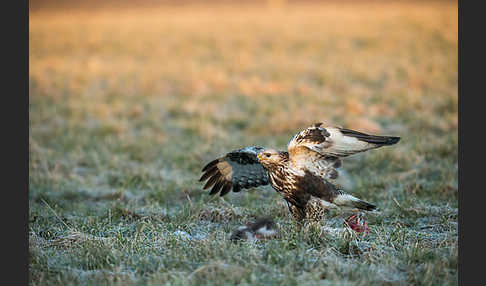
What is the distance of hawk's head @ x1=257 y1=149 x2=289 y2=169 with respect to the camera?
16.9 feet

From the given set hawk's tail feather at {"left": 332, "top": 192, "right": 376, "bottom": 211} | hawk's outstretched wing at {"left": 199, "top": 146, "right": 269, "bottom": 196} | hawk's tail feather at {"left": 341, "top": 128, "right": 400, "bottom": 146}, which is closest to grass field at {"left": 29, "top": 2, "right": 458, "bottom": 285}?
hawk's tail feather at {"left": 332, "top": 192, "right": 376, "bottom": 211}

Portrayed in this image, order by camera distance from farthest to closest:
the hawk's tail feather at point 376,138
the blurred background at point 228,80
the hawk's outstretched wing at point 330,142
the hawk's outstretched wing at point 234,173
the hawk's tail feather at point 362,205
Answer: the blurred background at point 228,80 → the hawk's outstretched wing at point 234,173 → the hawk's tail feather at point 362,205 → the hawk's outstretched wing at point 330,142 → the hawk's tail feather at point 376,138

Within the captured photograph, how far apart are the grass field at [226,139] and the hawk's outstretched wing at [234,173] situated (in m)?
0.40

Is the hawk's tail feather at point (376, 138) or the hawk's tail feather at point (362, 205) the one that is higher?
the hawk's tail feather at point (376, 138)

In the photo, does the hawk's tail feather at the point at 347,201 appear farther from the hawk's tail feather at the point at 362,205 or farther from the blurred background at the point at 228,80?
the blurred background at the point at 228,80

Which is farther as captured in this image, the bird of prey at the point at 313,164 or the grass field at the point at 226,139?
the bird of prey at the point at 313,164

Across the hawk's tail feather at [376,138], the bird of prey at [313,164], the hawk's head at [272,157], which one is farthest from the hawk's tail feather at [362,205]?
the hawk's head at [272,157]

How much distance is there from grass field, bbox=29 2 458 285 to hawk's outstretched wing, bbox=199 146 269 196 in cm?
40

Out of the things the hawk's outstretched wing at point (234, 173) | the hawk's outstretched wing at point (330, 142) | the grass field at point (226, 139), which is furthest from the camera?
the hawk's outstretched wing at point (234, 173)

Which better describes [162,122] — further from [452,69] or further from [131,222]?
[452,69]

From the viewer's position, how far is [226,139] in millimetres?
9805

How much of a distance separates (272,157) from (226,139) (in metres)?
4.68

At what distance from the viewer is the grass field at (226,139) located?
14.8 feet

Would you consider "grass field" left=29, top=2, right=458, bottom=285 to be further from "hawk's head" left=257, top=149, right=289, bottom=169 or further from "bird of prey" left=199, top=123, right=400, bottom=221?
"hawk's head" left=257, top=149, right=289, bottom=169
